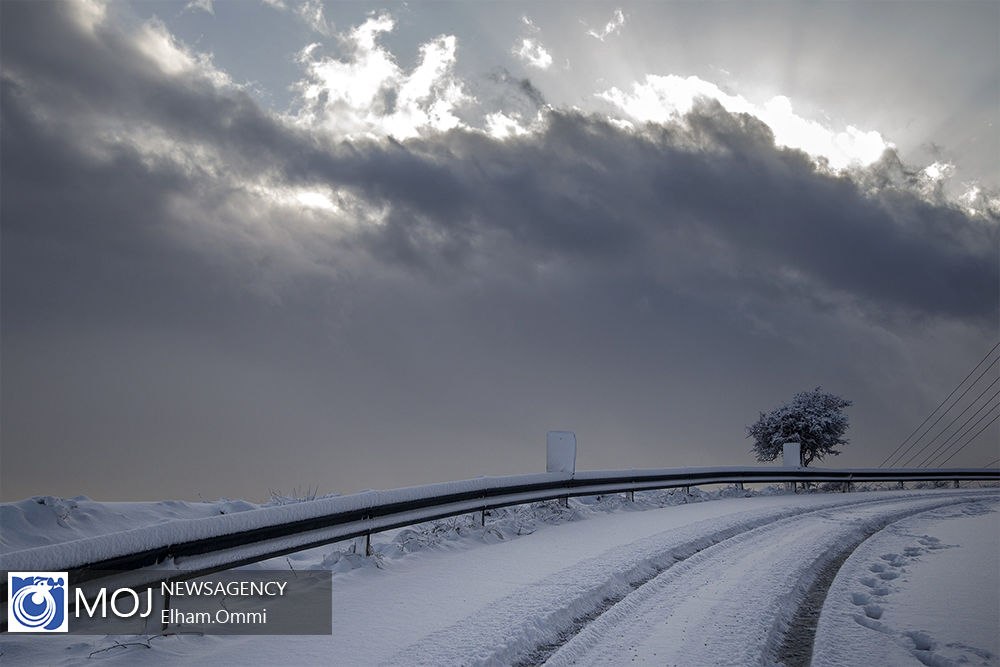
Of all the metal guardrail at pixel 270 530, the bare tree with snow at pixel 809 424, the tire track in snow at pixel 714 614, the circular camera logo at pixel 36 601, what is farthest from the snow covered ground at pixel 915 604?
the bare tree with snow at pixel 809 424

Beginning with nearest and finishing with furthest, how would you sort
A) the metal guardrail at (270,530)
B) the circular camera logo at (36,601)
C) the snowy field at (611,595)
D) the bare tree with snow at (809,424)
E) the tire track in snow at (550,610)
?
the circular camera logo at (36,601) < the metal guardrail at (270,530) < the tire track in snow at (550,610) < the snowy field at (611,595) < the bare tree with snow at (809,424)

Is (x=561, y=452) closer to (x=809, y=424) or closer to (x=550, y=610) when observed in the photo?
(x=550, y=610)

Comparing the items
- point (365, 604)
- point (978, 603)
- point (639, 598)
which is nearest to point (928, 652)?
point (978, 603)

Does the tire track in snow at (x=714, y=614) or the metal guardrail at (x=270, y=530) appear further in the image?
the tire track in snow at (x=714, y=614)

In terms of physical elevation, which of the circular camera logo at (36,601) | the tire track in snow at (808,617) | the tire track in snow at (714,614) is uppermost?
the circular camera logo at (36,601)

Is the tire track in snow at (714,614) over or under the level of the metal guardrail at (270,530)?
under

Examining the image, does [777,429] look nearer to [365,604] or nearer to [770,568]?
[770,568]

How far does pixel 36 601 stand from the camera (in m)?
4.20

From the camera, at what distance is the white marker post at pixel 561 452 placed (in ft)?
40.2

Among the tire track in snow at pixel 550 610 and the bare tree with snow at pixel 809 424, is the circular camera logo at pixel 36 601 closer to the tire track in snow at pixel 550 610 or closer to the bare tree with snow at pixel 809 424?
the tire track in snow at pixel 550 610

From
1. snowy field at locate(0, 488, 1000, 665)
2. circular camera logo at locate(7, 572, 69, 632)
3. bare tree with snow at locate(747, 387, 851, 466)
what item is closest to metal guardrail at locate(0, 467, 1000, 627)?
circular camera logo at locate(7, 572, 69, 632)

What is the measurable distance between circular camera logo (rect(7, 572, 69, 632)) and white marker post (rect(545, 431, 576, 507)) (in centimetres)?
894

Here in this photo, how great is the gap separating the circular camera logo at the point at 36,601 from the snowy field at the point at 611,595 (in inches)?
11.8

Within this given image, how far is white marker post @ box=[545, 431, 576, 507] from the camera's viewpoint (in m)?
12.2
